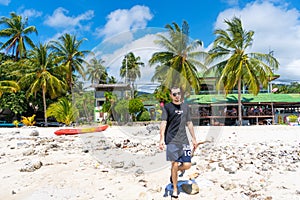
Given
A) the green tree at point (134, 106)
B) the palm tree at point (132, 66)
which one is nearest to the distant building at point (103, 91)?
the green tree at point (134, 106)

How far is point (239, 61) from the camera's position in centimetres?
2002

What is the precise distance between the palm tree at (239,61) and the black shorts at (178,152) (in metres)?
17.2

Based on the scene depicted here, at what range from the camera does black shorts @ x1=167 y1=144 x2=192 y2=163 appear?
368 cm

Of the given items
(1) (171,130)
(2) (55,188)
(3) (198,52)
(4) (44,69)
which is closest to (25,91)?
(4) (44,69)

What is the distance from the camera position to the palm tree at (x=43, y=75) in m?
23.5

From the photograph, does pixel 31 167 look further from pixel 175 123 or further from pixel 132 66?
pixel 132 66

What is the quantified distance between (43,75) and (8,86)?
3424 millimetres

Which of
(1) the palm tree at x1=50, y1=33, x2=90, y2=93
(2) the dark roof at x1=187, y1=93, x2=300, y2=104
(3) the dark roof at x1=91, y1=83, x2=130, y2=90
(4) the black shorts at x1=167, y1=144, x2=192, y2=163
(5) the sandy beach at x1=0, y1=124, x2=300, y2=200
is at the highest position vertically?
(1) the palm tree at x1=50, y1=33, x2=90, y2=93

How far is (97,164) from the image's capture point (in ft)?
20.1

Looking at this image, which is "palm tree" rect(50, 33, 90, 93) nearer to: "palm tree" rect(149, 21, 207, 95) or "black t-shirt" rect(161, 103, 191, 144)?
"palm tree" rect(149, 21, 207, 95)

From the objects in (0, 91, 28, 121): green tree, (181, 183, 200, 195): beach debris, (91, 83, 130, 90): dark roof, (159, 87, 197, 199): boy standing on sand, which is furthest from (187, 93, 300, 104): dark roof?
(159, 87, 197, 199): boy standing on sand

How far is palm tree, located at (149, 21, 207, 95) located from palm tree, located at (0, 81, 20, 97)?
510 inches

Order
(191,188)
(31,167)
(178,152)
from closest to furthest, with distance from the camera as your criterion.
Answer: (178,152), (191,188), (31,167)

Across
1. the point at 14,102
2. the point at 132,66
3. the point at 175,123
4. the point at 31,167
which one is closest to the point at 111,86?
the point at 14,102
